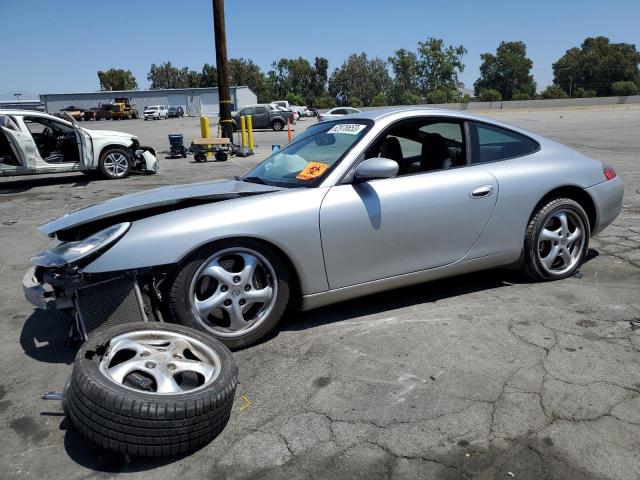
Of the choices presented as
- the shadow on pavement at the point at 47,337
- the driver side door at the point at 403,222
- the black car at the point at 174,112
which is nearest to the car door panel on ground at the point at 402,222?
the driver side door at the point at 403,222

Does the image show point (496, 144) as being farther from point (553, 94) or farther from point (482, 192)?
point (553, 94)

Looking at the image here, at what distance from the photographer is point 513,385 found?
290 cm

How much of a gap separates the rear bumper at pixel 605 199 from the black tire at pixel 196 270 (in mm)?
2728

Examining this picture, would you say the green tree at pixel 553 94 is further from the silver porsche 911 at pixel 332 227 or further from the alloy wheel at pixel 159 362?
the alloy wheel at pixel 159 362

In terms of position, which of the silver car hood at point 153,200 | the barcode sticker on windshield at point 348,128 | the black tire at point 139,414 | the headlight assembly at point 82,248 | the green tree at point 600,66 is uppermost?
the green tree at point 600,66

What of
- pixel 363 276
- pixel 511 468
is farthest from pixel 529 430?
pixel 363 276

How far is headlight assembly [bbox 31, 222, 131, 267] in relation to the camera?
9.66ft

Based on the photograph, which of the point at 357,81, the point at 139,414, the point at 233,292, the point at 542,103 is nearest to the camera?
the point at 139,414

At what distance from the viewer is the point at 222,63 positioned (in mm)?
17234

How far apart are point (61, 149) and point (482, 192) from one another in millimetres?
10547

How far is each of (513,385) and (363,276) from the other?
1.16 meters

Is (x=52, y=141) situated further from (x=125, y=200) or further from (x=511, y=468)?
(x=511, y=468)

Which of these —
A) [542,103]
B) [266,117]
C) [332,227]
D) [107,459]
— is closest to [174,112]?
[266,117]

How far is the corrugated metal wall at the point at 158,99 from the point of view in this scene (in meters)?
71.8
